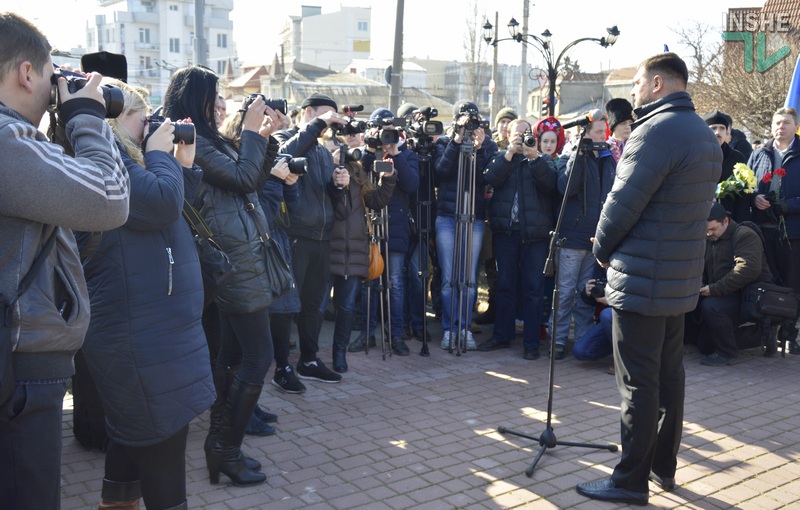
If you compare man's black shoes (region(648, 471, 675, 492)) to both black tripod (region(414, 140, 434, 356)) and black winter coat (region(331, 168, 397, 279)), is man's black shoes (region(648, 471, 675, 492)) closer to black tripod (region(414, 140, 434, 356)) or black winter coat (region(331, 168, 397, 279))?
black winter coat (region(331, 168, 397, 279))

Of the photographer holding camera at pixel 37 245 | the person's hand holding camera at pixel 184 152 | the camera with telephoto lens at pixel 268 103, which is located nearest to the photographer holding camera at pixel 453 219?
the camera with telephoto lens at pixel 268 103

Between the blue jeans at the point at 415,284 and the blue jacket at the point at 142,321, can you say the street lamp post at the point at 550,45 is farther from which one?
the blue jacket at the point at 142,321

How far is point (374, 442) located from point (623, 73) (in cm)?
6273

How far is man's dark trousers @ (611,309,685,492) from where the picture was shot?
406 centimetres

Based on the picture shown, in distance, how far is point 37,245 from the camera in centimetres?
225

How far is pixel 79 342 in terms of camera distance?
2383mm

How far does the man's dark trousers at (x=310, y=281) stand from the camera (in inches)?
240

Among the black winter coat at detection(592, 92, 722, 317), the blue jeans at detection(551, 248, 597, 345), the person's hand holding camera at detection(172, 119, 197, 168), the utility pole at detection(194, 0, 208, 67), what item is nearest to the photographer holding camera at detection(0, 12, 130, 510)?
the person's hand holding camera at detection(172, 119, 197, 168)

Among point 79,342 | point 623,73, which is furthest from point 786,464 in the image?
point 623,73

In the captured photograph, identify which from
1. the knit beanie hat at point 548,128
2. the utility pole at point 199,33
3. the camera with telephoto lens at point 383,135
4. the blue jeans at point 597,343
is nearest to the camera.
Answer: the blue jeans at point 597,343

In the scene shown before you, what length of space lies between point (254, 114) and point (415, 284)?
3.81m

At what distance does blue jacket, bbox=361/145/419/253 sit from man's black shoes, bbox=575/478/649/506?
3535mm

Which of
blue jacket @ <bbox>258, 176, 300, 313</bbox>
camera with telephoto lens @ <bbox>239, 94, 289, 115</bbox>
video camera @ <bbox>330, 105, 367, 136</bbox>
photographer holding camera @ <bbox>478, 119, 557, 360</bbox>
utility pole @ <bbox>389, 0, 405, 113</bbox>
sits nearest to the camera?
camera with telephoto lens @ <bbox>239, 94, 289, 115</bbox>

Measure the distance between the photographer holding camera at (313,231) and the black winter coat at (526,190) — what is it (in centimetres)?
162
